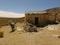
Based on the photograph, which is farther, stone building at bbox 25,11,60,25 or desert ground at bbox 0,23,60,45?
stone building at bbox 25,11,60,25

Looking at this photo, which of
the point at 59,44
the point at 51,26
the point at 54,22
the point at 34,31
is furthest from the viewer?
the point at 54,22

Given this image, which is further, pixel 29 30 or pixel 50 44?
pixel 29 30

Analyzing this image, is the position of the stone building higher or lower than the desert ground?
higher

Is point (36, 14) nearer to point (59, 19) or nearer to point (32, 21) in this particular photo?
point (32, 21)

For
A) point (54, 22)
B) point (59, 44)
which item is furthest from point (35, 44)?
point (54, 22)

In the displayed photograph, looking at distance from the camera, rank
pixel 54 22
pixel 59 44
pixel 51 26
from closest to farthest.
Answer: pixel 59 44, pixel 51 26, pixel 54 22

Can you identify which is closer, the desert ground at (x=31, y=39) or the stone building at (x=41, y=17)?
the desert ground at (x=31, y=39)

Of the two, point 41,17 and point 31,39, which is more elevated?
→ point 41,17

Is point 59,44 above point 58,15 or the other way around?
the other way around

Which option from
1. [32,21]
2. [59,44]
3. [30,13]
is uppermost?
[30,13]

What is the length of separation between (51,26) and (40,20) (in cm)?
356

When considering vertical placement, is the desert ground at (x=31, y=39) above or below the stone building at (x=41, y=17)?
below

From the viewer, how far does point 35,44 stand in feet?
42.4

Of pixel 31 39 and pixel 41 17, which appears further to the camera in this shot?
pixel 41 17
